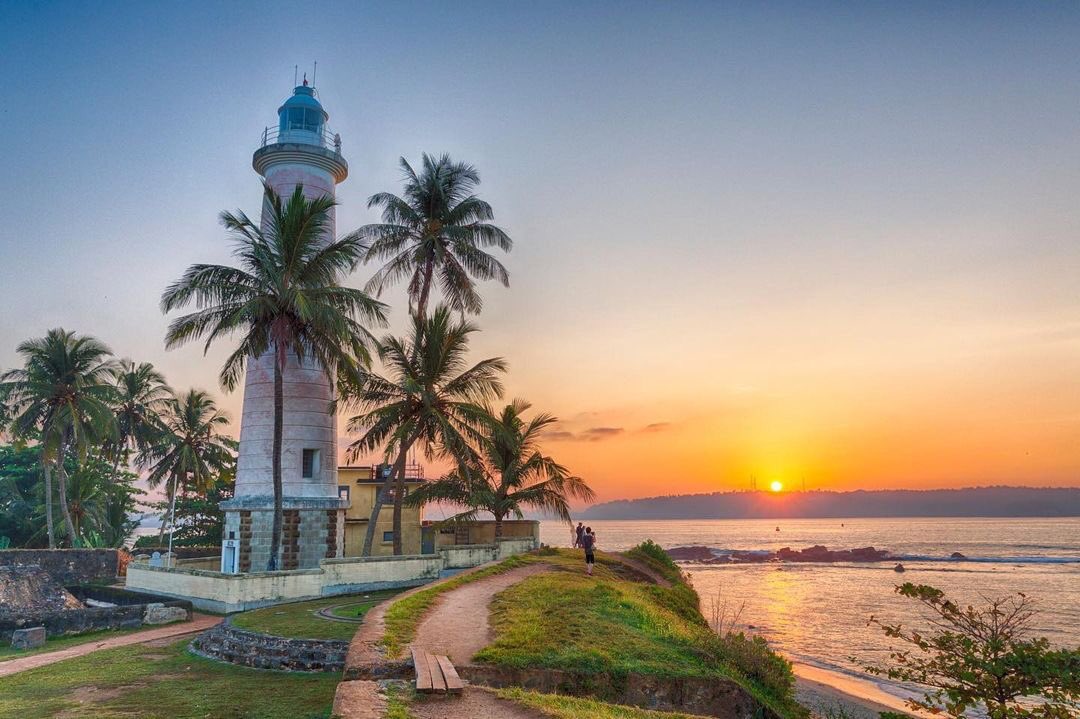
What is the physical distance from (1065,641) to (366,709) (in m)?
35.2

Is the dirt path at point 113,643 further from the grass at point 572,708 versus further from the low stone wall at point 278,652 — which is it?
the grass at point 572,708

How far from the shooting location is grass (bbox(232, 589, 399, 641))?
14680 mm

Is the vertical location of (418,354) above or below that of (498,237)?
below

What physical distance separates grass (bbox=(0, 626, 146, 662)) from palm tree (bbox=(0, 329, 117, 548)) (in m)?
17.4

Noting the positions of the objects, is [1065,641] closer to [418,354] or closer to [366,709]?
[418,354]

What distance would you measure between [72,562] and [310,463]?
13866 millimetres

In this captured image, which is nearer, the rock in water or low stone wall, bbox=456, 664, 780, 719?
low stone wall, bbox=456, 664, 780, 719

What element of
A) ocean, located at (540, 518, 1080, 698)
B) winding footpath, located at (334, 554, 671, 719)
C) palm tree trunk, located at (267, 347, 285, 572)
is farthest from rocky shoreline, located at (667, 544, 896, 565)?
winding footpath, located at (334, 554, 671, 719)

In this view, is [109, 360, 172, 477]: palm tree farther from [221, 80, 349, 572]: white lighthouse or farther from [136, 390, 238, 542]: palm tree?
[221, 80, 349, 572]: white lighthouse

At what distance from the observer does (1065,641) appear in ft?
100

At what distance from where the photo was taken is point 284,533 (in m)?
25.5

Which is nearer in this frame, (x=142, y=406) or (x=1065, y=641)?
(x=1065, y=641)

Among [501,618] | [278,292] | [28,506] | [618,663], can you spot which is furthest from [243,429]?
[28,506]

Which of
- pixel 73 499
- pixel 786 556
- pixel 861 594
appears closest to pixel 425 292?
pixel 73 499
